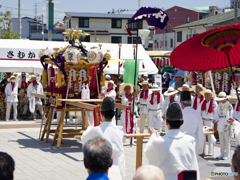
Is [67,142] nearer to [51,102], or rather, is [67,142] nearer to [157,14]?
[51,102]

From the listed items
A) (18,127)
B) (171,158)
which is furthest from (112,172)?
(18,127)

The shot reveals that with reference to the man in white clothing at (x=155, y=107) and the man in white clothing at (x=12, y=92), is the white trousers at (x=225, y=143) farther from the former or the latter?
the man in white clothing at (x=12, y=92)

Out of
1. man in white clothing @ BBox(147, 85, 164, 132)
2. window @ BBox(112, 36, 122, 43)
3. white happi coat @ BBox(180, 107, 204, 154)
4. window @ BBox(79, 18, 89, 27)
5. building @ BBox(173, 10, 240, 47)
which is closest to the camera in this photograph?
white happi coat @ BBox(180, 107, 204, 154)

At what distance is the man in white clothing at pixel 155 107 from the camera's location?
12.4 metres

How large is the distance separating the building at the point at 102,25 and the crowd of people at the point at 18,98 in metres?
35.2

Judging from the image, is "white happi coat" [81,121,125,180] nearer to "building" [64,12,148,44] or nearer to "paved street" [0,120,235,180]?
"paved street" [0,120,235,180]

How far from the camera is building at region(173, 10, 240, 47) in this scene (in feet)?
111

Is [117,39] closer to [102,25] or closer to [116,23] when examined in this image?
[116,23]

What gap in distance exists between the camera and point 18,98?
55.3 feet

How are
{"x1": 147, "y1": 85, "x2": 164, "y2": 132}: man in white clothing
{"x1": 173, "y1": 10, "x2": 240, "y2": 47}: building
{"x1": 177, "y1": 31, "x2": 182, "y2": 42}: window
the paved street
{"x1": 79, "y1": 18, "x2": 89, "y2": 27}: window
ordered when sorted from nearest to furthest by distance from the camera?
1. the paved street
2. {"x1": 147, "y1": 85, "x2": 164, "y2": 132}: man in white clothing
3. {"x1": 173, "y1": 10, "x2": 240, "y2": 47}: building
4. {"x1": 177, "y1": 31, "x2": 182, "y2": 42}: window
5. {"x1": 79, "y1": 18, "x2": 89, "y2": 27}: window

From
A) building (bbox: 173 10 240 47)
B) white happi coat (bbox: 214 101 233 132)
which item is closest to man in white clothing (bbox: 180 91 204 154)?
white happi coat (bbox: 214 101 233 132)

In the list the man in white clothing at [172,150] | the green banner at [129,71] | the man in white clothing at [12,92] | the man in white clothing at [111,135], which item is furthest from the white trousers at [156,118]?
the man in white clothing at [172,150]

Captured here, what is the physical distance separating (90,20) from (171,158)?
49.5 metres

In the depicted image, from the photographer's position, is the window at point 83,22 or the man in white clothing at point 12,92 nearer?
the man in white clothing at point 12,92
